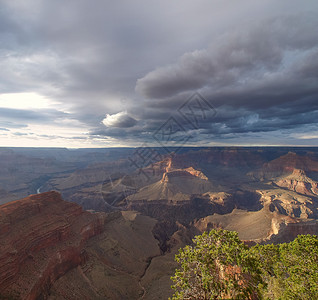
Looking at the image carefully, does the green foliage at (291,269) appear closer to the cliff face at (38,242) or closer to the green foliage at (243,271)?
the green foliage at (243,271)

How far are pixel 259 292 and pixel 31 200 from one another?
63.2 meters

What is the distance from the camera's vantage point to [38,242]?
46.9 m

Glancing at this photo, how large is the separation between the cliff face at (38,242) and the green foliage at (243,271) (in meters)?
39.3

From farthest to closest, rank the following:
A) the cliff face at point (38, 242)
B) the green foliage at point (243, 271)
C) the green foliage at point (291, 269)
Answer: the cliff face at point (38, 242)
the green foliage at point (291, 269)
the green foliage at point (243, 271)

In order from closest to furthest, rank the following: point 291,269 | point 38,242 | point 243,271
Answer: point 243,271, point 291,269, point 38,242

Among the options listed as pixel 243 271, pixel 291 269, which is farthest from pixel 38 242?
pixel 291 269

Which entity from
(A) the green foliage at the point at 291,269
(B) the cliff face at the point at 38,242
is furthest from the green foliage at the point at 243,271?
(B) the cliff face at the point at 38,242

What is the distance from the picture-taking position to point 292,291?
1585cm

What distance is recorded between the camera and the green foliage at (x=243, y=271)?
15.3 m

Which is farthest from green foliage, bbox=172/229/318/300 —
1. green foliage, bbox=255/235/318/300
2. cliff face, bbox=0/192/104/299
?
cliff face, bbox=0/192/104/299

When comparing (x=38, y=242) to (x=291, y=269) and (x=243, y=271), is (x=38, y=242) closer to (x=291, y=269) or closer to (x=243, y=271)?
(x=243, y=271)

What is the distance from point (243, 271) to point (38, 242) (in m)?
52.4

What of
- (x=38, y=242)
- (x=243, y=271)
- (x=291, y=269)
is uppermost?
(x=243, y=271)

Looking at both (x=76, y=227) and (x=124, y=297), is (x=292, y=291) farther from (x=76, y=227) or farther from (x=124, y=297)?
(x=76, y=227)
